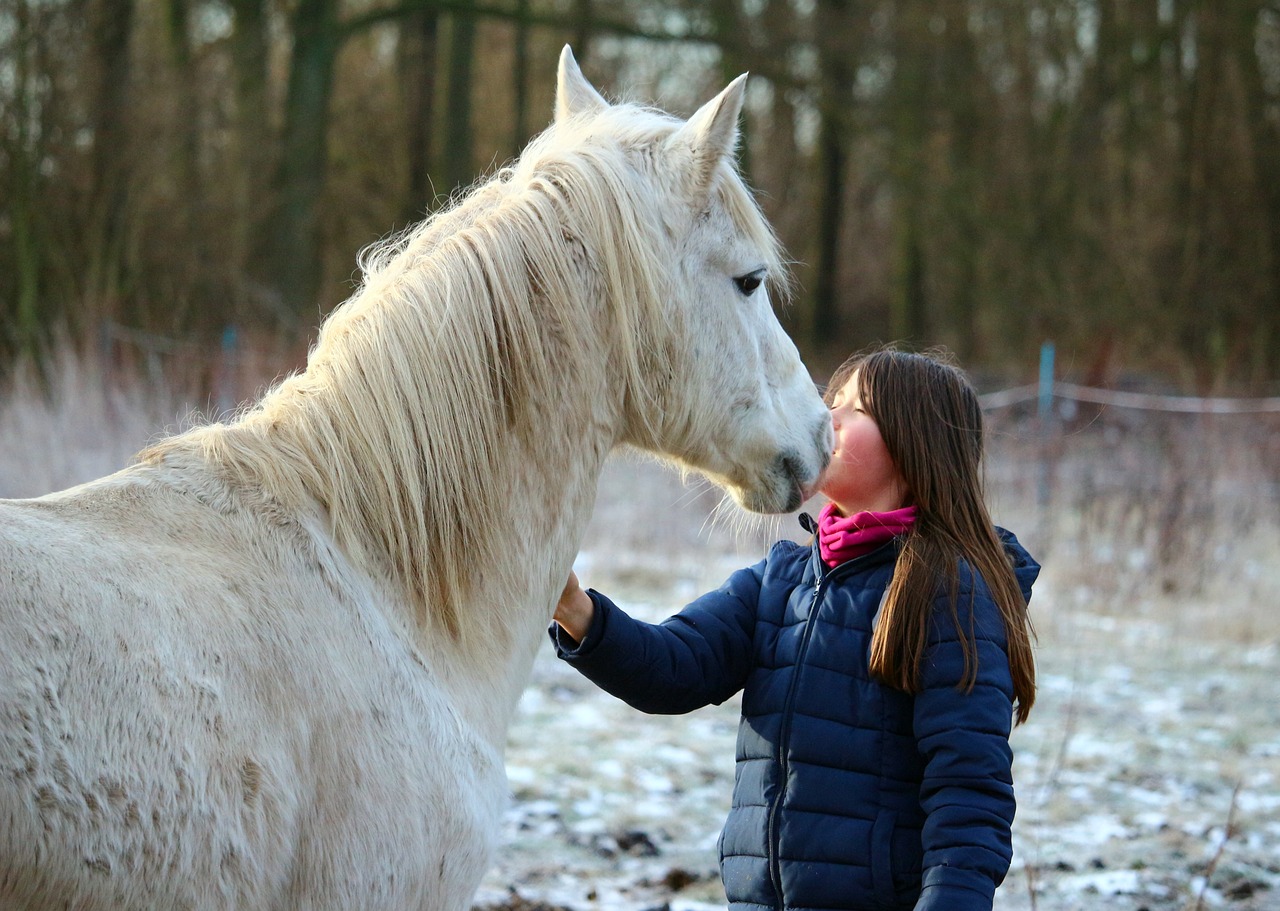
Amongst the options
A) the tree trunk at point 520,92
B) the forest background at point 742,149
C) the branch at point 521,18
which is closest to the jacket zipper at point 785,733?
the forest background at point 742,149

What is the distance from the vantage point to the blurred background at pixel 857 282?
14.3 ft

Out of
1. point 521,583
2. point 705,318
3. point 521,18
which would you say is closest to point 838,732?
point 521,583

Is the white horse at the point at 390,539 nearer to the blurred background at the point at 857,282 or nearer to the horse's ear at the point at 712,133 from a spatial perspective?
the horse's ear at the point at 712,133

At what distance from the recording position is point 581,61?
17.2 metres

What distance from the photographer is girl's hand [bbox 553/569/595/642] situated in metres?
2.26

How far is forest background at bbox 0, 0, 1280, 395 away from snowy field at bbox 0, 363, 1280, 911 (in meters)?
1.82

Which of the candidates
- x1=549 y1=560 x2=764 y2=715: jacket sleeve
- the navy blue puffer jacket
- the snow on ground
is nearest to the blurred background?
the snow on ground

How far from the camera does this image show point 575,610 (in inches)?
89.1

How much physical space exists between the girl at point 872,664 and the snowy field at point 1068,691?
1.00ft

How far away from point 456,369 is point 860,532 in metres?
0.82

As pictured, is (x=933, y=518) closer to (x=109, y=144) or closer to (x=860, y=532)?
(x=860, y=532)

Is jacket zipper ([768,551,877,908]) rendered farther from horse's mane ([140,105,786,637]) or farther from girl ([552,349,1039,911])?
horse's mane ([140,105,786,637])

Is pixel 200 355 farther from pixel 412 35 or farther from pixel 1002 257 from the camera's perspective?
pixel 1002 257

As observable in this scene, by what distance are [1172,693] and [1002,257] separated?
37.8 ft
